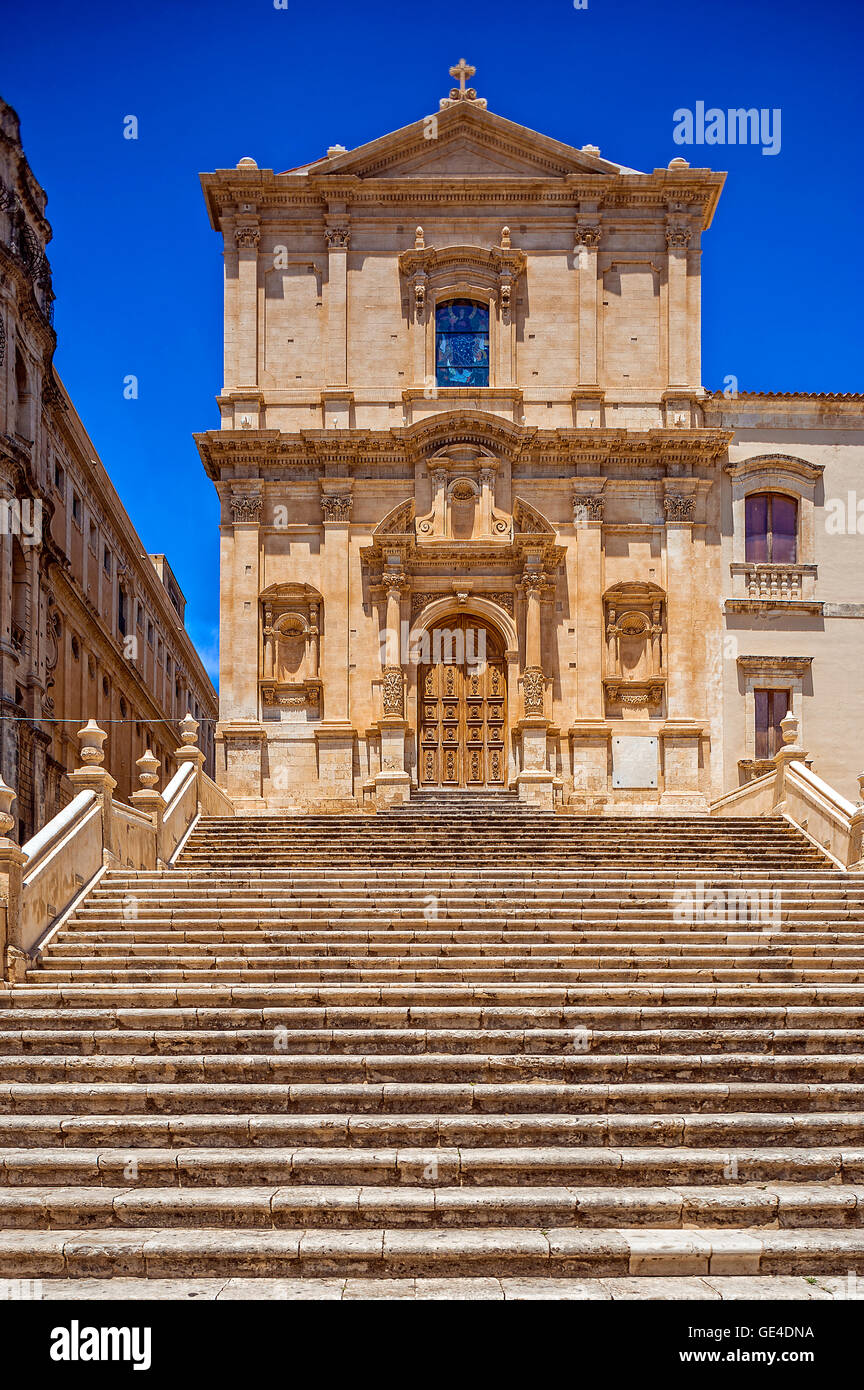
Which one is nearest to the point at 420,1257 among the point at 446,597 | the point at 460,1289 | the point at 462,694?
the point at 460,1289

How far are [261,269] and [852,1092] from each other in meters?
20.7

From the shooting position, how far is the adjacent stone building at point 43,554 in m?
25.2

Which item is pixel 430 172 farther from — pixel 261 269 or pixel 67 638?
pixel 67 638

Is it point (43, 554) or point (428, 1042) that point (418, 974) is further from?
point (43, 554)

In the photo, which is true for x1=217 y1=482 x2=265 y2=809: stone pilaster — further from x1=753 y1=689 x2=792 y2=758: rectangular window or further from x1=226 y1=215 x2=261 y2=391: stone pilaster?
x1=753 y1=689 x2=792 y2=758: rectangular window

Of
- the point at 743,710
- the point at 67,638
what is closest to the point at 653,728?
the point at 743,710

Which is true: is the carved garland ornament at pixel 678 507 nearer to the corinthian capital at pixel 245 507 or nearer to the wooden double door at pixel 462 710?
the wooden double door at pixel 462 710

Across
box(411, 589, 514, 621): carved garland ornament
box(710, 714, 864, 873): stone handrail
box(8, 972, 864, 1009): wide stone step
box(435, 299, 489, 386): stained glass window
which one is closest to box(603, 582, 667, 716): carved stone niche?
box(411, 589, 514, 621): carved garland ornament

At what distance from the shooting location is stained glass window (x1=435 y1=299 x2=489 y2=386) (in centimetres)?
2534

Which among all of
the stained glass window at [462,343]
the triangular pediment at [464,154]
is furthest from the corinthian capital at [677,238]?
the stained glass window at [462,343]

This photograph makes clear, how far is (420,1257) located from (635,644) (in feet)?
58.8

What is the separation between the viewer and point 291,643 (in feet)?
79.8

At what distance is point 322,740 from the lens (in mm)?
23672

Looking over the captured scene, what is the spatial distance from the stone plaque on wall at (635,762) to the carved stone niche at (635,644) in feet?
2.29
